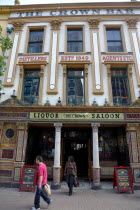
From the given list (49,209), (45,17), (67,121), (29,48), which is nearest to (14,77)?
(29,48)

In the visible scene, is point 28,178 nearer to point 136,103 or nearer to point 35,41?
point 136,103

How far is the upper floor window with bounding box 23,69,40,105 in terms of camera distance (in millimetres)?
10817

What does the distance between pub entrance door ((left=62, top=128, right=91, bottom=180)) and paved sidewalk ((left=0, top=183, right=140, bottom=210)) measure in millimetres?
3429

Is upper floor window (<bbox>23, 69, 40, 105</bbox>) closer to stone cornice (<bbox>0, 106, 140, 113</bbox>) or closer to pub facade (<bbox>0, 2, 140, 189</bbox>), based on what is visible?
pub facade (<bbox>0, 2, 140, 189</bbox>)

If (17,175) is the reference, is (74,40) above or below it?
above

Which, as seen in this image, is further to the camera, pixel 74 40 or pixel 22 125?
pixel 74 40

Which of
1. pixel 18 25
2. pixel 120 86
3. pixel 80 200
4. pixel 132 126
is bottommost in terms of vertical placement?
pixel 80 200

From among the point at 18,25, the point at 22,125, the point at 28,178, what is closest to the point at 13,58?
the point at 18,25

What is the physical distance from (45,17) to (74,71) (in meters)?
5.38

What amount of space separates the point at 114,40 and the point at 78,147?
860 centimetres

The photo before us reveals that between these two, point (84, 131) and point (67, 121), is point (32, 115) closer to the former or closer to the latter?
point (67, 121)

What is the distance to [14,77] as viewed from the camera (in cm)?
1110

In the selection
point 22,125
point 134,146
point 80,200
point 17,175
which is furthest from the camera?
point 22,125

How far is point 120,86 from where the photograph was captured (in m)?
11.0
